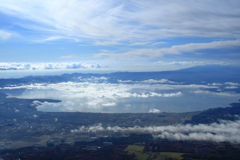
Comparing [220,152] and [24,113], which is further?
[24,113]

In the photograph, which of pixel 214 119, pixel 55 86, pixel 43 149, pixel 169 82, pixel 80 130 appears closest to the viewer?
pixel 43 149

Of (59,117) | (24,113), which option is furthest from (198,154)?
(24,113)

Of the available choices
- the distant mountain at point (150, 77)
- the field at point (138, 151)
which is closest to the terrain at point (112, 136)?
the field at point (138, 151)

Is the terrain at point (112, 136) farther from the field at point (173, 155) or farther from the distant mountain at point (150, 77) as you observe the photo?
the distant mountain at point (150, 77)

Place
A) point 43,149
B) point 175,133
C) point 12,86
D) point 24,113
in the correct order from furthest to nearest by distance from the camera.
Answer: point 12,86
point 24,113
point 175,133
point 43,149

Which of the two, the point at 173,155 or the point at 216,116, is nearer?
the point at 173,155

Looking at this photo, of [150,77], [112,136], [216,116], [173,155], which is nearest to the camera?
[173,155]

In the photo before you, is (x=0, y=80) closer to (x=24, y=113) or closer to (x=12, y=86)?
(x=12, y=86)

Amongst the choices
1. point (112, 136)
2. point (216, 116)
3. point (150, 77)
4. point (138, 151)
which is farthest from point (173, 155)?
point (150, 77)

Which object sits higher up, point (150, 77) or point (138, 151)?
point (150, 77)

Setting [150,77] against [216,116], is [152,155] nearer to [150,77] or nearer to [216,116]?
[216,116]

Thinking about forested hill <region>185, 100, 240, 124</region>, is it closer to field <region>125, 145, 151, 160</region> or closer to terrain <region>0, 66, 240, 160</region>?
terrain <region>0, 66, 240, 160</region>
